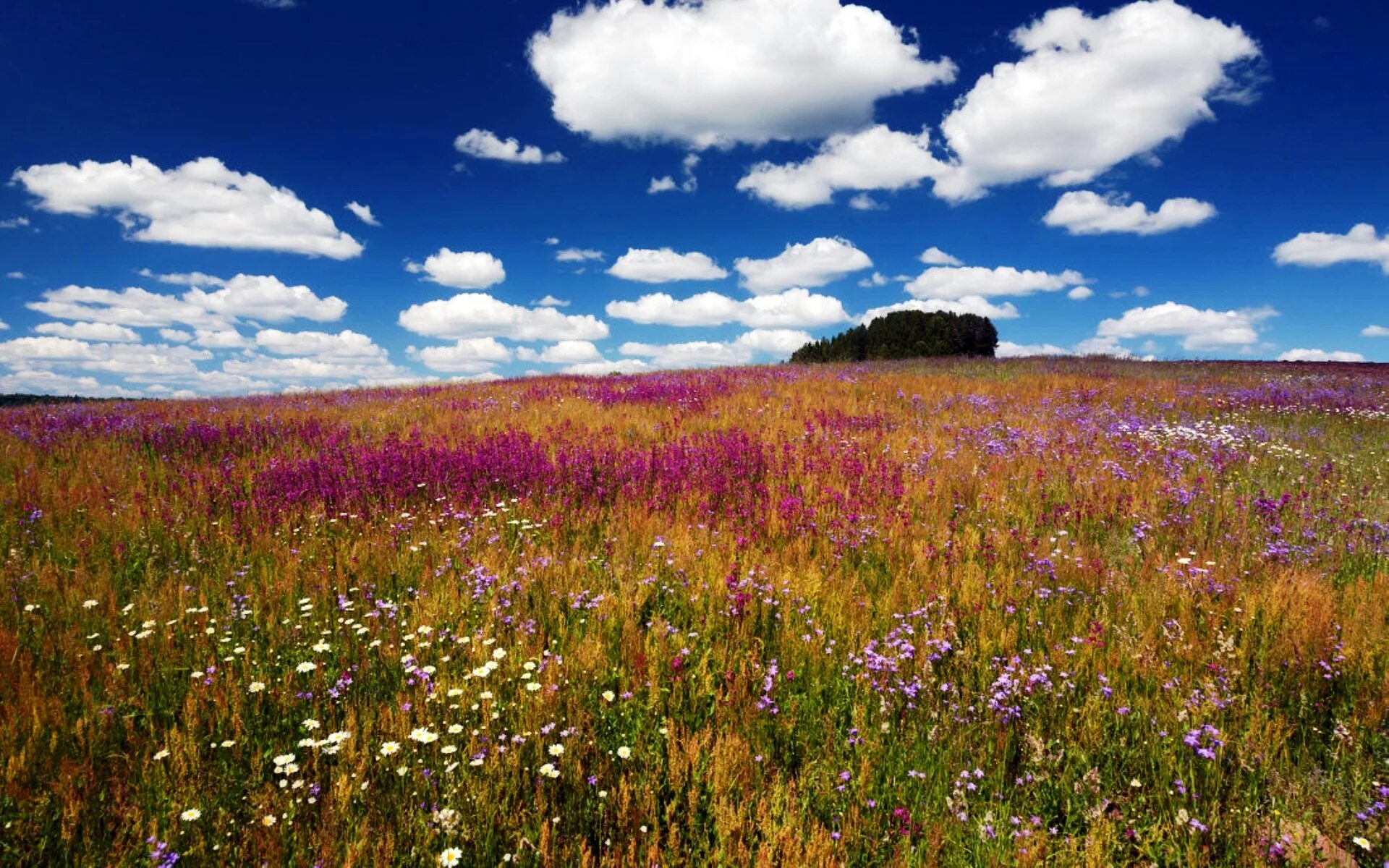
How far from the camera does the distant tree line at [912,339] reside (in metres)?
52.3

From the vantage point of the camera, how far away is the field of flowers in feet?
8.19

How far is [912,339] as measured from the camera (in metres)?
53.5

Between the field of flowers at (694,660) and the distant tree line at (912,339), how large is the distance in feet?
145

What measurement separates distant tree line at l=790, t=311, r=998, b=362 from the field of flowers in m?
44.3

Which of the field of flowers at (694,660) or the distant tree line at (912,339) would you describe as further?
the distant tree line at (912,339)

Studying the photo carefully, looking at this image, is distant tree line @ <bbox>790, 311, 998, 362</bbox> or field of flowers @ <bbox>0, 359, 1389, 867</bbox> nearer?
field of flowers @ <bbox>0, 359, 1389, 867</bbox>

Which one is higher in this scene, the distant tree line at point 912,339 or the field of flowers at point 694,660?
the distant tree line at point 912,339

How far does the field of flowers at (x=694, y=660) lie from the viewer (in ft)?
8.19

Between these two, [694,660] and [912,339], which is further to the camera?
[912,339]

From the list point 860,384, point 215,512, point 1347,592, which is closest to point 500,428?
point 215,512

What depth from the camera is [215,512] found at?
6691mm

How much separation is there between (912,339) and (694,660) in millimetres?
54297

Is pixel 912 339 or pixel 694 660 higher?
pixel 912 339

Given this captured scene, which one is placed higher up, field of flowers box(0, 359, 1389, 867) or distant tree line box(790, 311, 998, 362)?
distant tree line box(790, 311, 998, 362)
